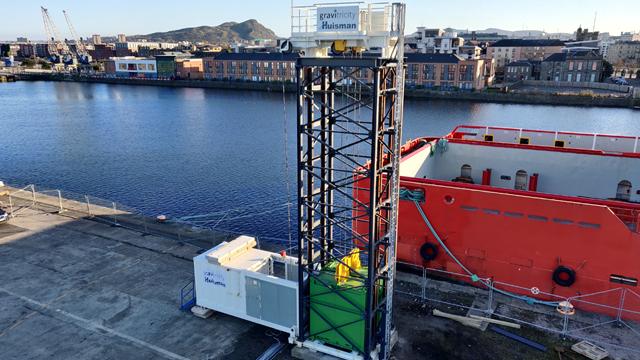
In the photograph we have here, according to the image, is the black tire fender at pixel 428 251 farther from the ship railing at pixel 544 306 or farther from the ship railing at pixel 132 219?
the ship railing at pixel 132 219

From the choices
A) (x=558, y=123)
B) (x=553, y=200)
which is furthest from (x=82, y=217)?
(x=558, y=123)

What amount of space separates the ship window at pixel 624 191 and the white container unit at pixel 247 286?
17193 mm

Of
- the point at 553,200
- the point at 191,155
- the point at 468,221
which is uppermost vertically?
the point at 553,200

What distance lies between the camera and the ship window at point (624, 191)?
2256cm

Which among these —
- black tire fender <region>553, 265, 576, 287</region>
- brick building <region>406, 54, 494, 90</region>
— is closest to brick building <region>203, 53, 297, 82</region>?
brick building <region>406, 54, 494, 90</region>

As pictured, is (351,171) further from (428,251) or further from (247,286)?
(428,251)

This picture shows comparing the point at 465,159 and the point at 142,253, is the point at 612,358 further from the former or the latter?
the point at 142,253

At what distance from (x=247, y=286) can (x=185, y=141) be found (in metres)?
47.9

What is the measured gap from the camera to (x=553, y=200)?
16.0m

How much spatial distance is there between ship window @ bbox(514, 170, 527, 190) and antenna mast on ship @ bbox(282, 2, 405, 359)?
13.3 metres

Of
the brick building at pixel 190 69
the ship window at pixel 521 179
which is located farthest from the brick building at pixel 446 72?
the ship window at pixel 521 179

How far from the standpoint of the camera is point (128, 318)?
1616 centimetres

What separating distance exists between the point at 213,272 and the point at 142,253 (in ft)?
23.8

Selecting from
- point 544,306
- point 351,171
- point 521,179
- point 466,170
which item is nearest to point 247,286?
point 351,171
